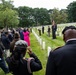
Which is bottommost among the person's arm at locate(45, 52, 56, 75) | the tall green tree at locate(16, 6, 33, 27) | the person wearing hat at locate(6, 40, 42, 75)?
the tall green tree at locate(16, 6, 33, 27)

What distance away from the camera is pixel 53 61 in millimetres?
3779

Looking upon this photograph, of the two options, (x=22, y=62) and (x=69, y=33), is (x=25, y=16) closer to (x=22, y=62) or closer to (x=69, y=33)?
(x=22, y=62)

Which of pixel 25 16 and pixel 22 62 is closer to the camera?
pixel 22 62

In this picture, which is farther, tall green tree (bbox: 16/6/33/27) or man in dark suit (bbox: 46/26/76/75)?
tall green tree (bbox: 16/6/33/27)

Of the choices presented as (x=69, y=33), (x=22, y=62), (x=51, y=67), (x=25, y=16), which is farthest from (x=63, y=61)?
(x=25, y=16)

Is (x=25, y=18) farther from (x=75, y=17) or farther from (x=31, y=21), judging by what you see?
(x=75, y=17)

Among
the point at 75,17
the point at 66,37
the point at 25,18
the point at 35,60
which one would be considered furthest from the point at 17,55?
the point at 25,18

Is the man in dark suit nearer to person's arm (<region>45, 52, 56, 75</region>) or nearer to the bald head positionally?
person's arm (<region>45, 52, 56, 75</region>)

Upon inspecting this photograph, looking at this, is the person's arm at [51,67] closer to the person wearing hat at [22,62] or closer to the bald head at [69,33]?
the bald head at [69,33]

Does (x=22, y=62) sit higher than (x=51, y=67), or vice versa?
(x=51, y=67)

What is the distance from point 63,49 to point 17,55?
1857 mm

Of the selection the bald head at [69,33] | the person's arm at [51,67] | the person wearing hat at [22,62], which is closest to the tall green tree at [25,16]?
the person wearing hat at [22,62]

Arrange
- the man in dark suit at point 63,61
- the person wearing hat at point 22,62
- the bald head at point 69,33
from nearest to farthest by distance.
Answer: the man in dark suit at point 63,61, the bald head at point 69,33, the person wearing hat at point 22,62

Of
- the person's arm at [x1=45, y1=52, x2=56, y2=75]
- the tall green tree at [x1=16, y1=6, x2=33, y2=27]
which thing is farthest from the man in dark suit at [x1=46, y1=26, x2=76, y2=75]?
the tall green tree at [x1=16, y1=6, x2=33, y2=27]
